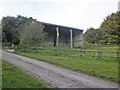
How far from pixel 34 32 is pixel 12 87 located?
4894 cm

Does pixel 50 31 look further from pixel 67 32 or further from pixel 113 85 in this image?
pixel 113 85

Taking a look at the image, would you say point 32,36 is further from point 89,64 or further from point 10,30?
point 89,64

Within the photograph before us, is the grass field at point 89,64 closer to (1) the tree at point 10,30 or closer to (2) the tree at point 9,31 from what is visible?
(1) the tree at point 10,30

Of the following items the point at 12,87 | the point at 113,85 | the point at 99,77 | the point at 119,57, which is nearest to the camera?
the point at 12,87

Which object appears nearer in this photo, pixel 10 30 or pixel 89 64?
pixel 89 64

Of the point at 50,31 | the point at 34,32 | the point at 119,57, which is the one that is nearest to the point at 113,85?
the point at 119,57

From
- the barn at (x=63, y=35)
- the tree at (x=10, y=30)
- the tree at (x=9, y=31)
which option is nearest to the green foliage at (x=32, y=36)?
the tree at (x=10, y=30)

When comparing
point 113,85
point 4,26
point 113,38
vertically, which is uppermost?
point 4,26

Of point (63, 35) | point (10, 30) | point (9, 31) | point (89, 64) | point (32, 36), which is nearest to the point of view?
point (89, 64)

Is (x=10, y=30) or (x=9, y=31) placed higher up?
(x=10, y=30)

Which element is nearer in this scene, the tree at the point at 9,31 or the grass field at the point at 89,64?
the grass field at the point at 89,64

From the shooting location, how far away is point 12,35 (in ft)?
260

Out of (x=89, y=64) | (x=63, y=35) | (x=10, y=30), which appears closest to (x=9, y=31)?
(x=10, y=30)

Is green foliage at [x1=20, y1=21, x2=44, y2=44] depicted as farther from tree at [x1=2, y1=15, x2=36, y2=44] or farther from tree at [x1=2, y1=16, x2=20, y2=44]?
tree at [x1=2, y1=16, x2=20, y2=44]
